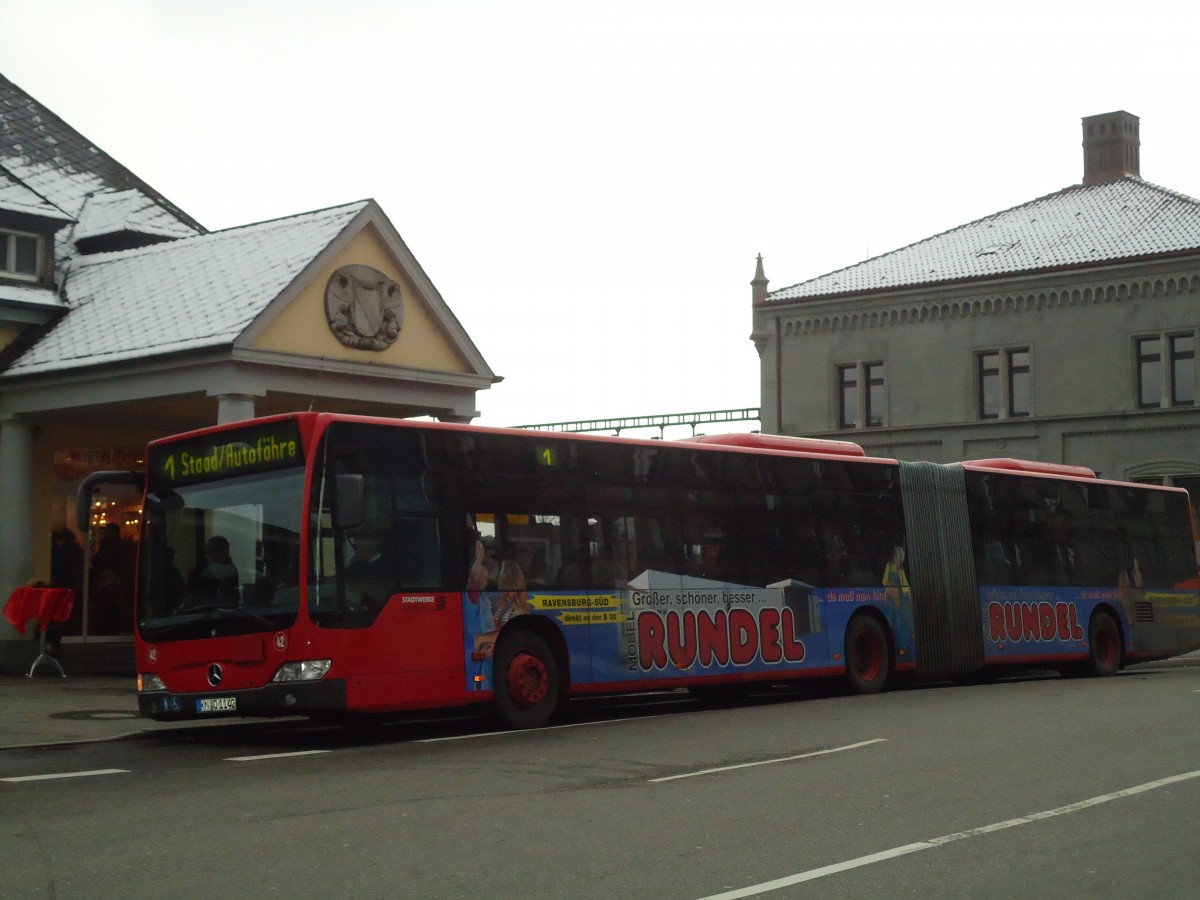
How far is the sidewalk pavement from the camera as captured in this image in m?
15.1

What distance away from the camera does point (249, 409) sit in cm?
2233

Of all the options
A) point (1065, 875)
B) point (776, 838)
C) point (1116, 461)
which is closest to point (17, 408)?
point (776, 838)

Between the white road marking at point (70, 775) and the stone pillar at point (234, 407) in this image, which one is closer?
the white road marking at point (70, 775)

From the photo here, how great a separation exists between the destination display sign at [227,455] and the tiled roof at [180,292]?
267 inches

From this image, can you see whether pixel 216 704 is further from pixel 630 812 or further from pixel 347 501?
pixel 630 812

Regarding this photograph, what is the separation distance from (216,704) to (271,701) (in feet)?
2.23

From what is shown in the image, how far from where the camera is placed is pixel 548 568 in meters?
16.1

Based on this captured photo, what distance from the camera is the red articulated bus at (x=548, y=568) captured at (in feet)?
45.6

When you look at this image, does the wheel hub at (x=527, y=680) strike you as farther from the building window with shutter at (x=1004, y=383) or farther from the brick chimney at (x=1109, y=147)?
the brick chimney at (x=1109, y=147)

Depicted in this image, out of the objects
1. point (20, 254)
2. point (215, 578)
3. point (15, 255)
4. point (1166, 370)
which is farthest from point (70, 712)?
point (1166, 370)

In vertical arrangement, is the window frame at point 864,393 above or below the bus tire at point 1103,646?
above

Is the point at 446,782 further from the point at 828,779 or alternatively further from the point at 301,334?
the point at 301,334

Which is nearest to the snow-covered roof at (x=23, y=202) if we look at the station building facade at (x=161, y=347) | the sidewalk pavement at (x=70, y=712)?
the station building facade at (x=161, y=347)

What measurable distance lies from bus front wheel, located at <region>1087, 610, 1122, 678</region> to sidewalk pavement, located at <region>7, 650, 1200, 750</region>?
1376 centimetres
